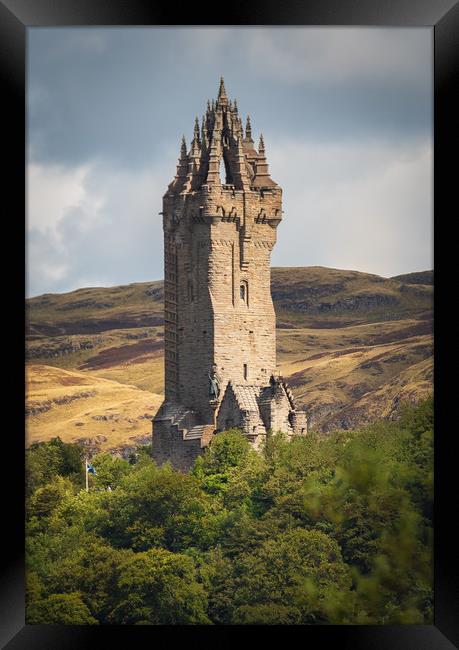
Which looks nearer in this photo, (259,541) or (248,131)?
(259,541)

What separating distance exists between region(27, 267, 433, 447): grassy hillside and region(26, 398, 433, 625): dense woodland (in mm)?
21021

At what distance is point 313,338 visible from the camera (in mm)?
108250

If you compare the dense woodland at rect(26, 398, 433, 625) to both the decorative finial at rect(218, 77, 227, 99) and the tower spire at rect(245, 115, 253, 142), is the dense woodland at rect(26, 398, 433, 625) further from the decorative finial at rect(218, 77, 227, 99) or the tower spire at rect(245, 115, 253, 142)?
the decorative finial at rect(218, 77, 227, 99)

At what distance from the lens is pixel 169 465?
265ft

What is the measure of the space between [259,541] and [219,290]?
2168 centimetres

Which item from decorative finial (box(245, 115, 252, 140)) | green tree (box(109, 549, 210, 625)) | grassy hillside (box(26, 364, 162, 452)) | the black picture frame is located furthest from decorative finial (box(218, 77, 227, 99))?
the black picture frame

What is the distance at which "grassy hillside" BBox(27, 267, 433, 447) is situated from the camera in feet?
322

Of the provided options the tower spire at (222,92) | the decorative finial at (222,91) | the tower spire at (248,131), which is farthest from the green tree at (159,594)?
the tower spire at (248,131)
